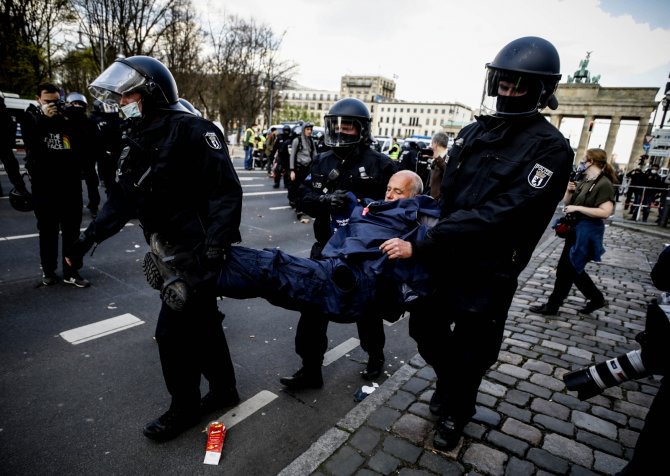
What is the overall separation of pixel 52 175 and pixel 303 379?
3807 millimetres

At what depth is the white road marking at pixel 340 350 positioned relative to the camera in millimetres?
3603

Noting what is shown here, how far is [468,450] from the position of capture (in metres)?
2.46

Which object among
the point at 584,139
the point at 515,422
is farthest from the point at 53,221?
the point at 584,139

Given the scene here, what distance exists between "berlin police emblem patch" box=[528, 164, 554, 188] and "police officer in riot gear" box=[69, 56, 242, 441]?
63.0 inches

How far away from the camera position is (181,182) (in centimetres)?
219

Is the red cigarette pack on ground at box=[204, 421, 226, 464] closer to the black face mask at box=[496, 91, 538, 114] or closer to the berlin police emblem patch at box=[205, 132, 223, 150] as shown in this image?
the berlin police emblem patch at box=[205, 132, 223, 150]

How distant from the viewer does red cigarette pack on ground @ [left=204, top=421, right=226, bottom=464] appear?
2295mm

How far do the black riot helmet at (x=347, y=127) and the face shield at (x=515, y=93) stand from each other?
4.18 feet

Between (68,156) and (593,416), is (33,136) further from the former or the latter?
(593,416)

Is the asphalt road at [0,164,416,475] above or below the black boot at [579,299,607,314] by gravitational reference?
below

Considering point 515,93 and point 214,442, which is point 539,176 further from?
point 214,442

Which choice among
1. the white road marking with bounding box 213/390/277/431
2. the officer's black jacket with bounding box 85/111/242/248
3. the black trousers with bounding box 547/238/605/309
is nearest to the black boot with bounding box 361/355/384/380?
the white road marking with bounding box 213/390/277/431

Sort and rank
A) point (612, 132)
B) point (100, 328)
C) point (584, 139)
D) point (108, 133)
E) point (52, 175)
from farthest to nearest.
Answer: point (584, 139), point (612, 132), point (108, 133), point (52, 175), point (100, 328)

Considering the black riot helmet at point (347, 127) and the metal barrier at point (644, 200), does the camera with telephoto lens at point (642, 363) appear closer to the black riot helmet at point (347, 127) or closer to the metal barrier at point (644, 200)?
the black riot helmet at point (347, 127)
